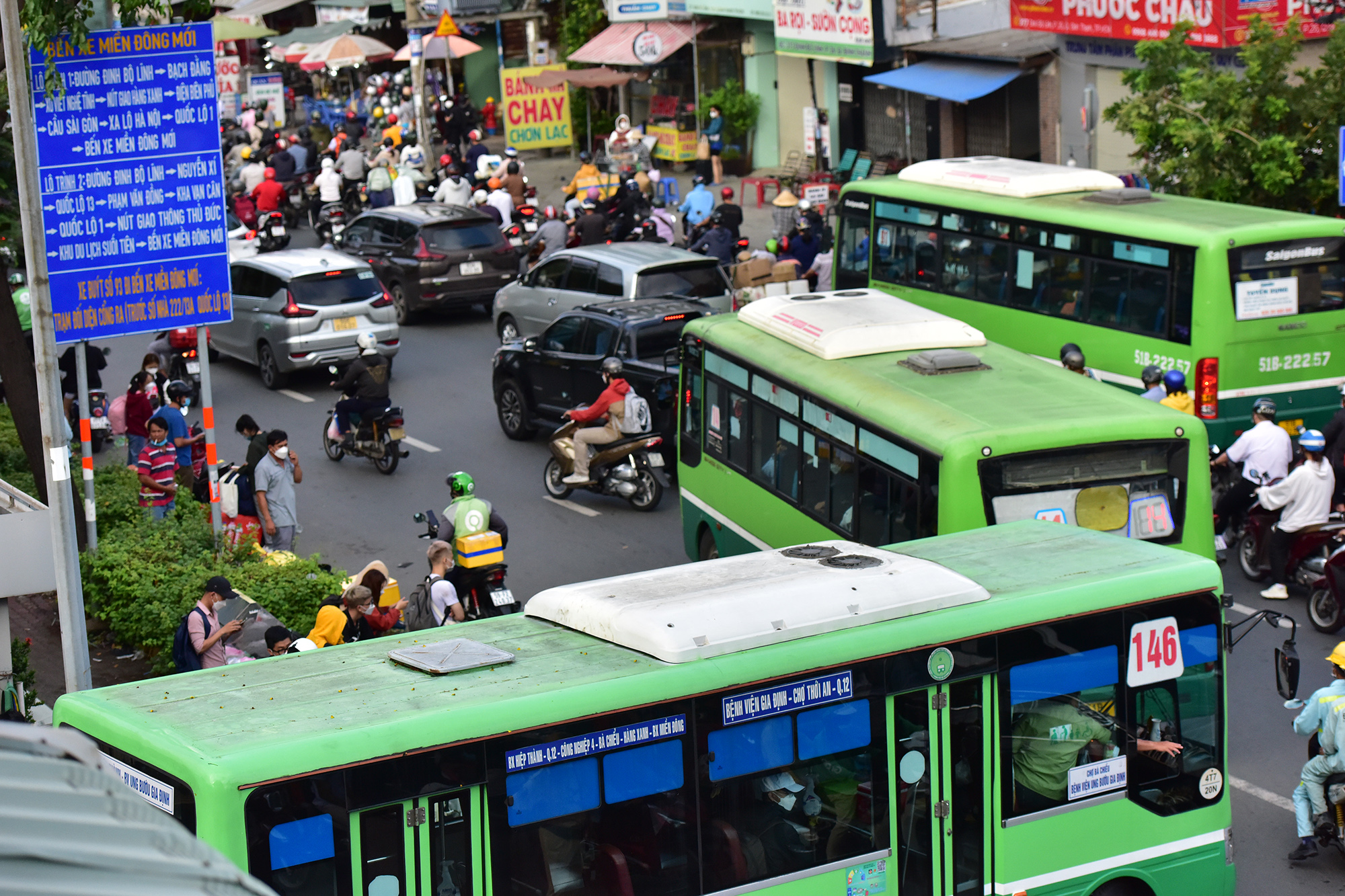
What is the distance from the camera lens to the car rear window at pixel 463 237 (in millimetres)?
24359

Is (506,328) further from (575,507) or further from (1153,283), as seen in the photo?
(1153,283)


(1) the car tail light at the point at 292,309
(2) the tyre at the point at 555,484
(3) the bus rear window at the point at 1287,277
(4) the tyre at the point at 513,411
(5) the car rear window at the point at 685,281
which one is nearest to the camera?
(3) the bus rear window at the point at 1287,277

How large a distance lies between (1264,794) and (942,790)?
3.69 m

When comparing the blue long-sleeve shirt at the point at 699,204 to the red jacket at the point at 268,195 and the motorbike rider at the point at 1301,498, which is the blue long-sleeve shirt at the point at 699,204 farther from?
the motorbike rider at the point at 1301,498

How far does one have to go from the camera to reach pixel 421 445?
19141 millimetres

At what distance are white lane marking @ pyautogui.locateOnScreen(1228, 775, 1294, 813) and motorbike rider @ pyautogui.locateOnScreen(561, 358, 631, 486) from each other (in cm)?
756

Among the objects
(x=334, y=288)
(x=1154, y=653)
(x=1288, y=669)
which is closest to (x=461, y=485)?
(x=1154, y=653)

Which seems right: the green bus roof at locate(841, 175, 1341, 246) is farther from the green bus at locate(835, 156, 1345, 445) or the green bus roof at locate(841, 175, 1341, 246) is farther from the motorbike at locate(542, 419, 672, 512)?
the motorbike at locate(542, 419, 672, 512)

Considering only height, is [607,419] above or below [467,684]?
below

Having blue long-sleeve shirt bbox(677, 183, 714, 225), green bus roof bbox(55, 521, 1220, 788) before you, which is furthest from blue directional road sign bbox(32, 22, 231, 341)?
blue long-sleeve shirt bbox(677, 183, 714, 225)

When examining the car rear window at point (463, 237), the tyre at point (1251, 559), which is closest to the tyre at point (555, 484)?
the tyre at point (1251, 559)

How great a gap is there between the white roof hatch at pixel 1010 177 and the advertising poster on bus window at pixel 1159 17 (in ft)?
11.9

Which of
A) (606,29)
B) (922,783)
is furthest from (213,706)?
(606,29)

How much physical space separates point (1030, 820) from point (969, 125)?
2344 cm
